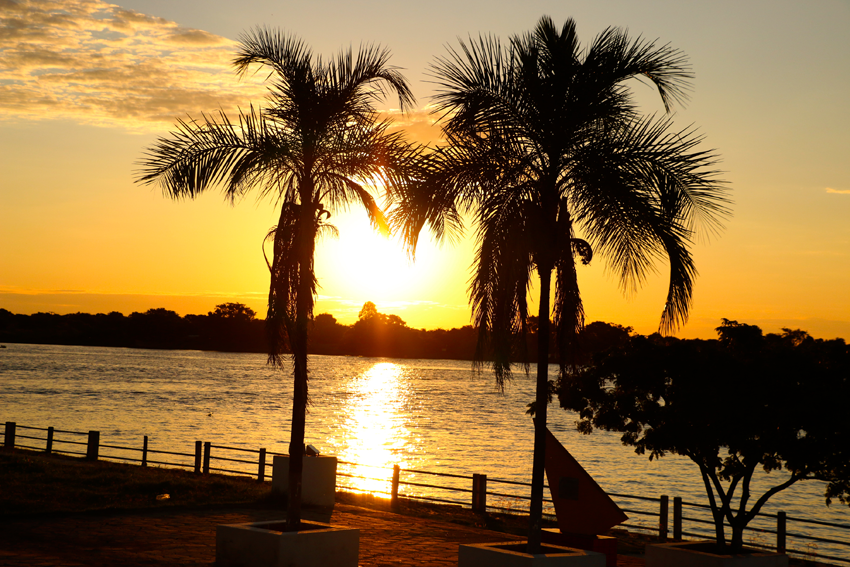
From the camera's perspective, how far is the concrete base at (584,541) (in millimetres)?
11453

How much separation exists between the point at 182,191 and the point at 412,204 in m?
3.60

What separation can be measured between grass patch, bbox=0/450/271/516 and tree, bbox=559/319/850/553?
8638mm

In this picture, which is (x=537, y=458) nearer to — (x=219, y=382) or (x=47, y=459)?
(x=47, y=459)

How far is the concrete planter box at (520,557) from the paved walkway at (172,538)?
2754 mm

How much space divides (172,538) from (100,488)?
281 inches

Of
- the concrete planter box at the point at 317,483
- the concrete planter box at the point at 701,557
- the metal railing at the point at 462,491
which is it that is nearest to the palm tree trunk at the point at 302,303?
the metal railing at the point at 462,491

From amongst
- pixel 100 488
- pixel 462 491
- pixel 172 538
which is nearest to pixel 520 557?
pixel 172 538

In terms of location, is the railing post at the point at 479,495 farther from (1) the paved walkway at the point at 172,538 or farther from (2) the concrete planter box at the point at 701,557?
(2) the concrete planter box at the point at 701,557

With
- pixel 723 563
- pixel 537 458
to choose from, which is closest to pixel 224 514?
pixel 537 458

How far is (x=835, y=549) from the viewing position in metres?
32.8

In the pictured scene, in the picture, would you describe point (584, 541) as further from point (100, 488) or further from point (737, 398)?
point (100, 488)

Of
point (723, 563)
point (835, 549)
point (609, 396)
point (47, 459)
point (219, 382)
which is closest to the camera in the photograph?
point (723, 563)

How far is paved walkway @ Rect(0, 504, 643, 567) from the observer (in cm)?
1091

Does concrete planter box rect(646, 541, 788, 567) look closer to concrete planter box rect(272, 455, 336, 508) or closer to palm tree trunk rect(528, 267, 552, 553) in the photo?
palm tree trunk rect(528, 267, 552, 553)
